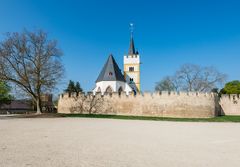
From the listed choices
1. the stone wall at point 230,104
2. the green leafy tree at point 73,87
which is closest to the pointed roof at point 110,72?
the green leafy tree at point 73,87

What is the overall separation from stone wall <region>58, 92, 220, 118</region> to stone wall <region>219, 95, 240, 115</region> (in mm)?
4915

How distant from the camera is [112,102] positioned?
1120 inches

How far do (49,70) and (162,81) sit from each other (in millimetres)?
37357

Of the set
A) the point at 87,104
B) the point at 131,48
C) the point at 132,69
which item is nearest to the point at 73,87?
the point at 132,69

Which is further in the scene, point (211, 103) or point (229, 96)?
point (229, 96)

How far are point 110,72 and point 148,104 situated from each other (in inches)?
610

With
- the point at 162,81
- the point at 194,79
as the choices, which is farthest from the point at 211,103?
the point at 162,81

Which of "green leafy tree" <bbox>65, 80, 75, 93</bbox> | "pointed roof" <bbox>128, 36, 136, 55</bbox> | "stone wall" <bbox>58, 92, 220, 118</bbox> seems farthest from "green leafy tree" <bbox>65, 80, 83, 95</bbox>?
"stone wall" <bbox>58, 92, 220, 118</bbox>

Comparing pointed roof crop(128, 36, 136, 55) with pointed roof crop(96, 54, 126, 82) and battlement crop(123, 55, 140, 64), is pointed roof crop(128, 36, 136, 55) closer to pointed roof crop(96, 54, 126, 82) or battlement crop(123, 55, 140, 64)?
battlement crop(123, 55, 140, 64)

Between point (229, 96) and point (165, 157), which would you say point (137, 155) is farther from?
point (229, 96)

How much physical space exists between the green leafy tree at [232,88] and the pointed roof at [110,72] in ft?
71.6

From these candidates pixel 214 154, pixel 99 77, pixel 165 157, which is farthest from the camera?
pixel 99 77

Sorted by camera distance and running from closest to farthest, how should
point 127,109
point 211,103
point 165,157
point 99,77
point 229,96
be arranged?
point 165,157 → point 211,103 → point 127,109 → point 229,96 → point 99,77

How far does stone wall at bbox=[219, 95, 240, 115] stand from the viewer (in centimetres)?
3075
